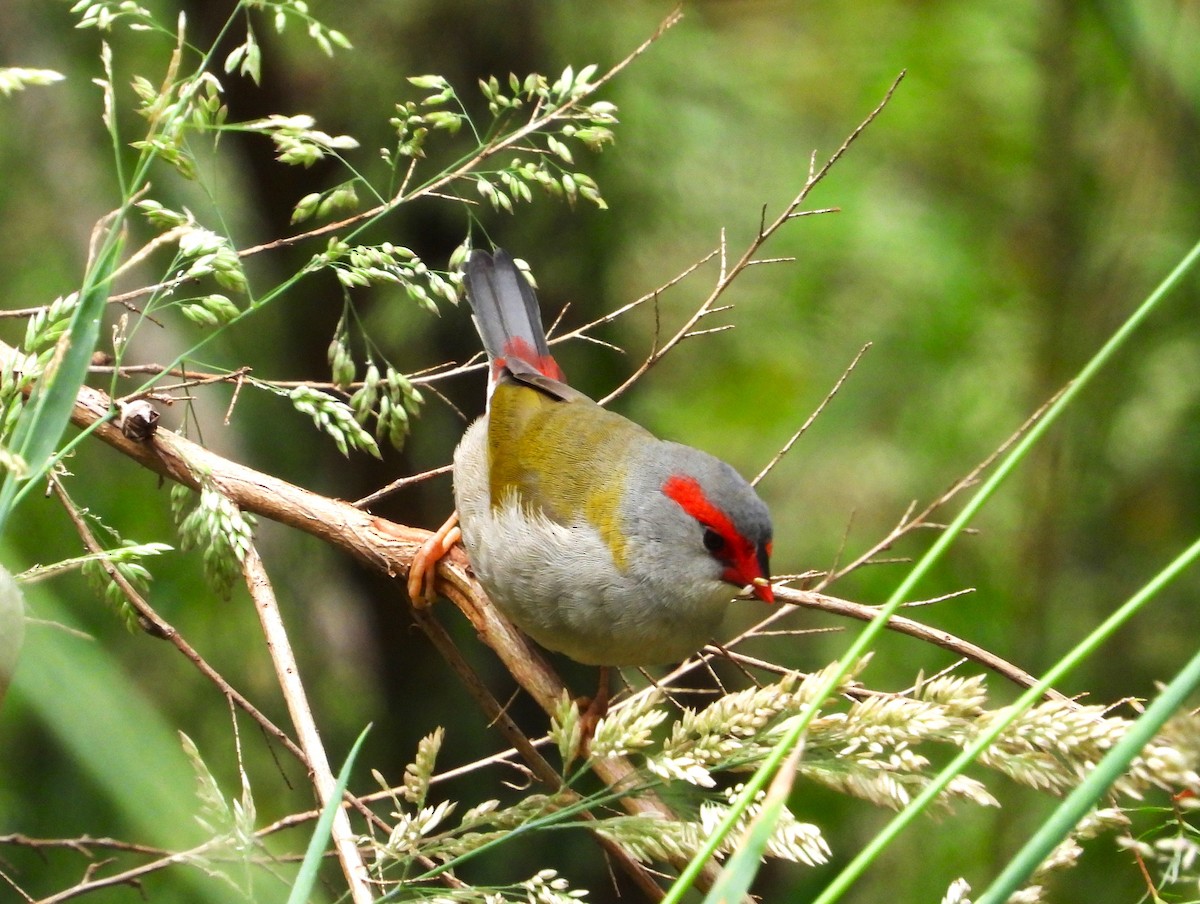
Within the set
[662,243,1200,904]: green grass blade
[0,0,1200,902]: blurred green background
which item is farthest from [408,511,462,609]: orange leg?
[662,243,1200,904]: green grass blade

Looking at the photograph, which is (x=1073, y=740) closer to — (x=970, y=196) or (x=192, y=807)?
(x=192, y=807)

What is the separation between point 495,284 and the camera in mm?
3881

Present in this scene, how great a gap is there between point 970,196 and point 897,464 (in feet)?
4.98

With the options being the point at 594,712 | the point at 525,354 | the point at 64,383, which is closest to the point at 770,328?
the point at 525,354

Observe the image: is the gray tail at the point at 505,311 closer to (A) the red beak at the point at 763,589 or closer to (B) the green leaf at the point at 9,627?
(A) the red beak at the point at 763,589

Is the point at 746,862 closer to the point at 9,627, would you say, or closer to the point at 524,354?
the point at 9,627

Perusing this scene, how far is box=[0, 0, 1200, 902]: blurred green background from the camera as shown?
4.95 meters

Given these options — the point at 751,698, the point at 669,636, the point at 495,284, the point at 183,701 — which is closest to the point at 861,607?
the point at 669,636

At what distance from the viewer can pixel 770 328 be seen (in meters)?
6.42

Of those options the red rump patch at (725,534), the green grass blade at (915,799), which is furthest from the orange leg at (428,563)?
the green grass blade at (915,799)

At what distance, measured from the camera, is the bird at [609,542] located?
3068 millimetres

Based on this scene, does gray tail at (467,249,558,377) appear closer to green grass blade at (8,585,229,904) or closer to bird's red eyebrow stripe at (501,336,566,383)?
bird's red eyebrow stripe at (501,336,566,383)

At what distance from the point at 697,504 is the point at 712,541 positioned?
10 centimetres

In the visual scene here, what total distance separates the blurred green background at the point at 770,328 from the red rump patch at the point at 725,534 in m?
1.27
